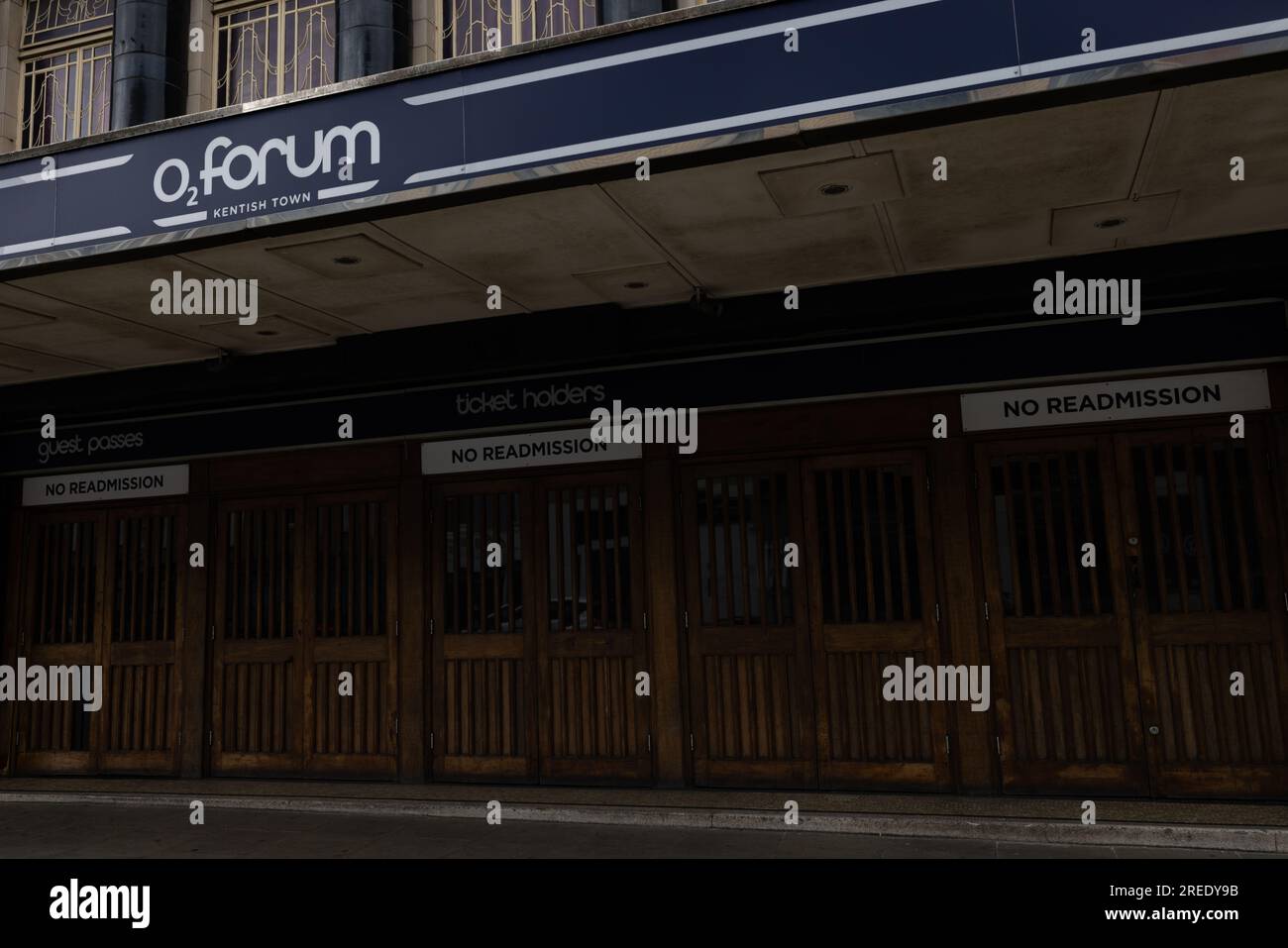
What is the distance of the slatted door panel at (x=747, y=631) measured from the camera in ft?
21.0

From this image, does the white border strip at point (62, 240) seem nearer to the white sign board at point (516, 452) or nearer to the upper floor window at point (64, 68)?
the upper floor window at point (64, 68)

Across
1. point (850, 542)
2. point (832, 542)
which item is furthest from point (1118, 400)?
point (832, 542)

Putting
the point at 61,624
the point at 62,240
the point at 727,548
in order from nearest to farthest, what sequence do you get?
1. the point at 62,240
2. the point at 727,548
3. the point at 61,624

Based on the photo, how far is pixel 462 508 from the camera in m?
7.28

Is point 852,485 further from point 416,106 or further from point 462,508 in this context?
point 416,106

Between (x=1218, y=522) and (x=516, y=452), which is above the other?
(x=516, y=452)

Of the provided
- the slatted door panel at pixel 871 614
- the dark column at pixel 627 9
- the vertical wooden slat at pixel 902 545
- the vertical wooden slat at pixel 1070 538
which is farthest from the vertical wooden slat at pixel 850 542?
the dark column at pixel 627 9

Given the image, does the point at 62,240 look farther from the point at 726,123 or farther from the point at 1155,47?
the point at 1155,47

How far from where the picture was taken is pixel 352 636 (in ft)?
24.3

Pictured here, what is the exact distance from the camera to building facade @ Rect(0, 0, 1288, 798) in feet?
14.2

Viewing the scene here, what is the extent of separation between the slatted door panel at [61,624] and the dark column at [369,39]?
4.33m

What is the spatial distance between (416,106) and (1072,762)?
512 cm

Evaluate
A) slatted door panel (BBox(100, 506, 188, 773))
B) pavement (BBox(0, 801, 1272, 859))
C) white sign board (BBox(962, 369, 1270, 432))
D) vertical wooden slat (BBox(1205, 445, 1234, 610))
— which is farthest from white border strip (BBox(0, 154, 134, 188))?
vertical wooden slat (BBox(1205, 445, 1234, 610))

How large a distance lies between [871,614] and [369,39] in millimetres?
4952
